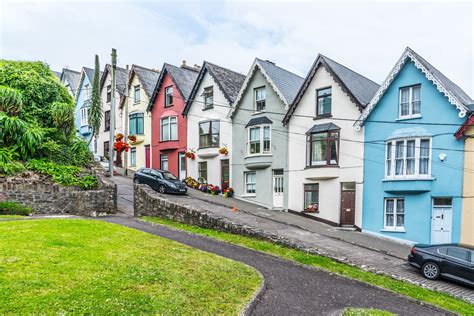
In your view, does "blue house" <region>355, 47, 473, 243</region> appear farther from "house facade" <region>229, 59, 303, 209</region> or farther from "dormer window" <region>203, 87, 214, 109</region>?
"dormer window" <region>203, 87, 214, 109</region>

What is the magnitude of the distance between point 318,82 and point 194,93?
38.1ft

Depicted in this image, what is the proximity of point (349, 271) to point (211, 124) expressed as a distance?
64.0 ft

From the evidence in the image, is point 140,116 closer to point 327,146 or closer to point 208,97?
point 208,97

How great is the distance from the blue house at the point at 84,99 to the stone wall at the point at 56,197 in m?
25.6

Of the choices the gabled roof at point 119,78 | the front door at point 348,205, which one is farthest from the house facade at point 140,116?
the front door at point 348,205

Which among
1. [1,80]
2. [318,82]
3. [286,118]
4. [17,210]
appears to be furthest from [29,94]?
[318,82]

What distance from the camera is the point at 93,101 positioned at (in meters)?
26.0

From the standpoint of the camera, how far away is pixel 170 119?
108 feet

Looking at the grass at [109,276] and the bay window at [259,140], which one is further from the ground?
the bay window at [259,140]

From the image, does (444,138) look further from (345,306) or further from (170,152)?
(170,152)

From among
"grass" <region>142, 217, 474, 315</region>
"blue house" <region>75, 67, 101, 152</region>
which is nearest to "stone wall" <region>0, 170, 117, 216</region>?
"grass" <region>142, 217, 474, 315</region>

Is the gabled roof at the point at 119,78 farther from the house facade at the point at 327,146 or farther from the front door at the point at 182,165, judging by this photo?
the house facade at the point at 327,146

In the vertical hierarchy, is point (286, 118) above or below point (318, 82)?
below

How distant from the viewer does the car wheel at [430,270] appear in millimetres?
13664
